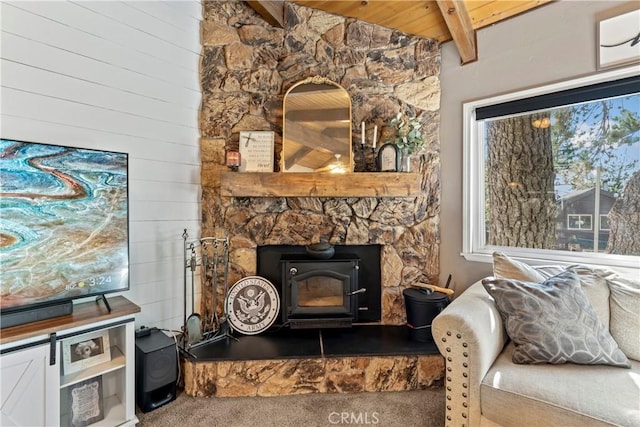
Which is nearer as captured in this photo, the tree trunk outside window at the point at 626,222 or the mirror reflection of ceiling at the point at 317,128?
the tree trunk outside window at the point at 626,222

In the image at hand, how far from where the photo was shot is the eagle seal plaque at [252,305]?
89.0 inches

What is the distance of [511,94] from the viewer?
224 cm

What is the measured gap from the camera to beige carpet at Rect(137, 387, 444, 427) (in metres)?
1.71

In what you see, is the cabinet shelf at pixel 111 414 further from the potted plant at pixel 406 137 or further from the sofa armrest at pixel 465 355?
the potted plant at pixel 406 137

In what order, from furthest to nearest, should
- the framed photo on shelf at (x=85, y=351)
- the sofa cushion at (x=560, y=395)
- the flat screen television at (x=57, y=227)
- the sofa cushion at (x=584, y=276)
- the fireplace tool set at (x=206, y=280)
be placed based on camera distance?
1. the fireplace tool set at (x=206, y=280)
2. the sofa cushion at (x=584, y=276)
3. the framed photo on shelf at (x=85, y=351)
4. the flat screen television at (x=57, y=227)
5. the sofa cushion at (x=560, y=395)

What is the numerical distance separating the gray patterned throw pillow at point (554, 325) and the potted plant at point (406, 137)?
121 centimetres

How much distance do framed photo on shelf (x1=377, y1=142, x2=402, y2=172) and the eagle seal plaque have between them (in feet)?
4.40

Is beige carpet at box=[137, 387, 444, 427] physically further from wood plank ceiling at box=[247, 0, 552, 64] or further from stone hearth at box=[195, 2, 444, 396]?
wood plank ceiling at box=[247, 0, 552, 64]

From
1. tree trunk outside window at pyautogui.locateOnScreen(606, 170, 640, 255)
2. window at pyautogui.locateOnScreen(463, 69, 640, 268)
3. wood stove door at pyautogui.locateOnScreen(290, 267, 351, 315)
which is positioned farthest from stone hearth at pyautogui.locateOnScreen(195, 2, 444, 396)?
tree trunk outside window at pyautogui.locateOnScreen(606, 170, 640, 255)

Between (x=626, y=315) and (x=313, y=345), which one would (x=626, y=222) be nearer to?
(x=626, y=315)

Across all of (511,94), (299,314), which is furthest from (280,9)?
(299,314)

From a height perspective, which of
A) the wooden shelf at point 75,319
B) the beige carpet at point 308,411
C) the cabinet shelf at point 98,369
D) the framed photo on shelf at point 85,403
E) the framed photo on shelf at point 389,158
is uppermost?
the framed photo on shelf at point 389,158

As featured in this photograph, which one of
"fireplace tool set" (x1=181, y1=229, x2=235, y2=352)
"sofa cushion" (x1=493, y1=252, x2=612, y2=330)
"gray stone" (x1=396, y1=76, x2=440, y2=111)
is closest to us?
"sofa cushion" (x1=493, y1=252, x2=612, y2=330)

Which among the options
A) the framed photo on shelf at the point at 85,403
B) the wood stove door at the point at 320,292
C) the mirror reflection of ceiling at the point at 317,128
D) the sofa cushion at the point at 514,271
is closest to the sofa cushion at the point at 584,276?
the sofa cushion at the point at 514,271
